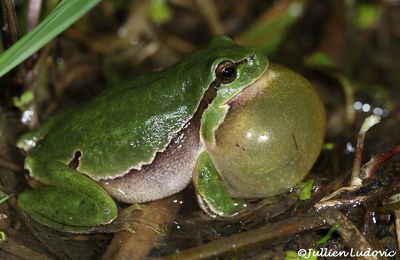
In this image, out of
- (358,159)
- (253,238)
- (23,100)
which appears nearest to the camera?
(253,238)

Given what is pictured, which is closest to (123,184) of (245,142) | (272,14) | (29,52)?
(245,142)

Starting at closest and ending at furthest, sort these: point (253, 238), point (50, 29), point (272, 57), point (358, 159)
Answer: point (50, 29), point (253, 238), point (358, 159), point (272, 57)

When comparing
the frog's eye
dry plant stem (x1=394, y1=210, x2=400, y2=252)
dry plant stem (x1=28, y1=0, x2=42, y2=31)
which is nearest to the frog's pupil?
the frog's eye

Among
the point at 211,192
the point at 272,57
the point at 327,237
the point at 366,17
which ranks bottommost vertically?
the point at 366,17

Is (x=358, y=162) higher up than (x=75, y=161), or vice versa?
(x=75, y=161)

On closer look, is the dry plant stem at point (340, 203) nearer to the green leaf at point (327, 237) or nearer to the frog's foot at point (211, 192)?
the green leaf at point (327, 237)

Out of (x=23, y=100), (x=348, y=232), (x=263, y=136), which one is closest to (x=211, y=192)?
(x=263, y=136)

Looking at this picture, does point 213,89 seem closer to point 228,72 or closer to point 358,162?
point 228,72

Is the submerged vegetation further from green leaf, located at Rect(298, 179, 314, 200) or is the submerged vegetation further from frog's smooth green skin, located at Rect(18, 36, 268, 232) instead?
frog's smooth green skin, located at Rect(18, 36, 268, 232)
